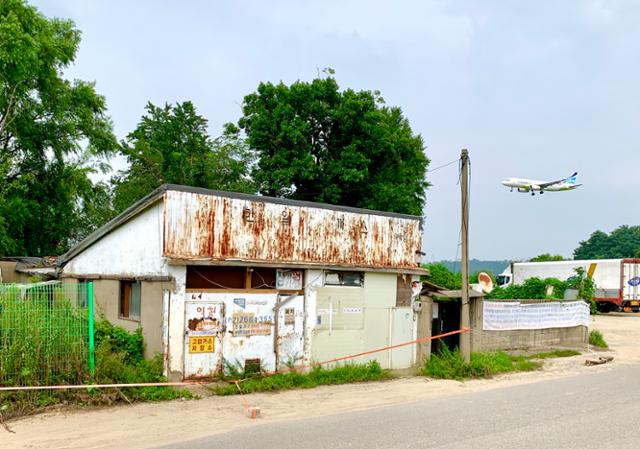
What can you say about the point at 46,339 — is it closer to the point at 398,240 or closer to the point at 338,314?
the point at 338,314

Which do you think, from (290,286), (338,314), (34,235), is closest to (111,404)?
(290,286)

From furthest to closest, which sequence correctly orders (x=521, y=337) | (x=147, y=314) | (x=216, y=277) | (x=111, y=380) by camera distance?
1. (x=521, y=337)
2. (x=216, y=277)
3. (x=147, y=314)
4. (x=111, y=380)

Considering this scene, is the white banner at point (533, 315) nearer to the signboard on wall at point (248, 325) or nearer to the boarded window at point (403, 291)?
the boarded window at point (403, 291)

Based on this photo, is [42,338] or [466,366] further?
[466,366]

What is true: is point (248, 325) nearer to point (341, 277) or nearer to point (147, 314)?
point (147, 314)

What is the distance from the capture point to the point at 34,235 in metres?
29.2

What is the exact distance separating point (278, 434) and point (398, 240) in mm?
8080

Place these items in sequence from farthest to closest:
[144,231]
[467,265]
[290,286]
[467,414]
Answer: [467,265], [290,286], [144,231], [467,414]

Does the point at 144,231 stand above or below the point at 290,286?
above

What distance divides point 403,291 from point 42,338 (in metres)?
8.77

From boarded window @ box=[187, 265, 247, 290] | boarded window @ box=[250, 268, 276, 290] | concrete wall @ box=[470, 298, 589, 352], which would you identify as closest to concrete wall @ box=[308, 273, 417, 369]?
boarded window @ box=[250, 268, 276, 290]

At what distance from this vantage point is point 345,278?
1430 centimetres

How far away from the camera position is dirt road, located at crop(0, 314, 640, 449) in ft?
26.3

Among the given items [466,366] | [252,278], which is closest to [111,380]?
[252,278]
